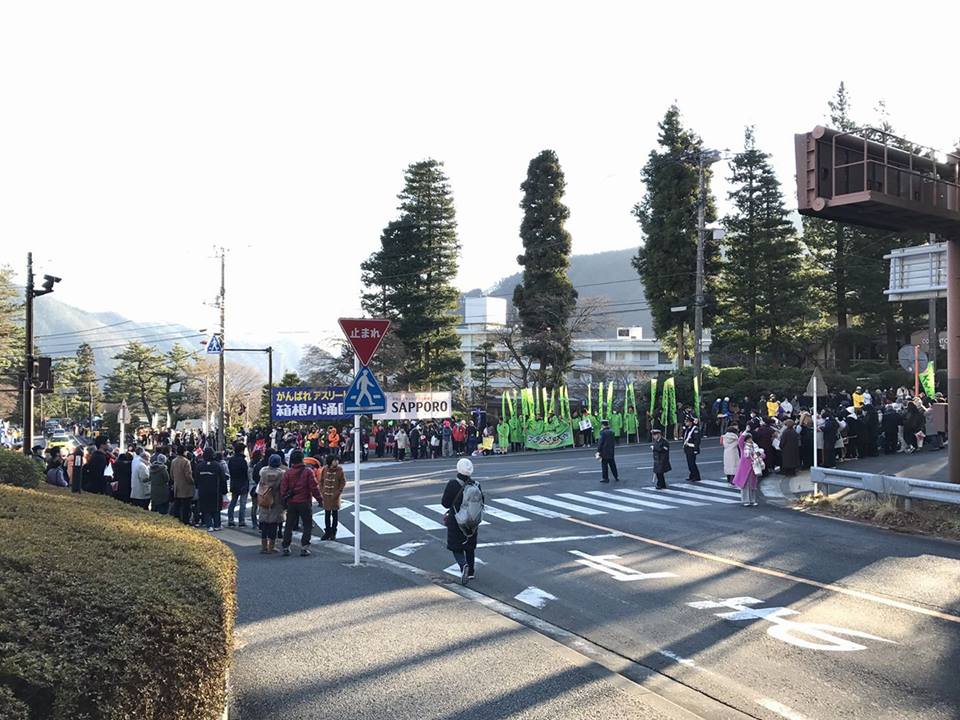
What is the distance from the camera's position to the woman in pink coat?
17.4 m

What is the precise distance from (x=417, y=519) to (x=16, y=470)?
26.7ft

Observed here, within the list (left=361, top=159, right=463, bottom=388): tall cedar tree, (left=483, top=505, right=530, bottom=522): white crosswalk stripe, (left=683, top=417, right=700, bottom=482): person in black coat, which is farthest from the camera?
(left=361, top=159, right=463, bottom=388): tall cedar tree

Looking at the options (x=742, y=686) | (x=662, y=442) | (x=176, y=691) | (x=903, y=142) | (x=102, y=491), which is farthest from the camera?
(x=662, y=442)

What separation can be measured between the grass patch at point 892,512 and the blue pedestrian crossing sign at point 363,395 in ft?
29.8

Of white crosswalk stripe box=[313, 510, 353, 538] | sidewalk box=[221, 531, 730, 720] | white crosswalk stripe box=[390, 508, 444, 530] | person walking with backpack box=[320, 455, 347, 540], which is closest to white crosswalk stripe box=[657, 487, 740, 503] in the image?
white crosswalk stripe box=[390, 508, 444, 530]

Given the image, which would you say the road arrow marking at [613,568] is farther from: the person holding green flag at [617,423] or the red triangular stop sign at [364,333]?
the person holding green flag at [617,423]

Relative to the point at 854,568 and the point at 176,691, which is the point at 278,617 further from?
the point at 854,568

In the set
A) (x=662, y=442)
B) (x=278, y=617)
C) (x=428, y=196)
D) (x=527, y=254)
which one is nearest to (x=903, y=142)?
(x=662, y=442)

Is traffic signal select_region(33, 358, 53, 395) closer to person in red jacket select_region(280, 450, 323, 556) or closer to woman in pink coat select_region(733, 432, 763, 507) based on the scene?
person in red jacket select_region(280, 450, 323, 556)

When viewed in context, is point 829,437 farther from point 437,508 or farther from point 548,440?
point 548,440

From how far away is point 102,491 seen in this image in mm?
17562

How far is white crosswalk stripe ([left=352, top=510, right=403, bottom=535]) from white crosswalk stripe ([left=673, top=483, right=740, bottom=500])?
7.59 meters

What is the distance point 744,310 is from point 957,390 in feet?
102

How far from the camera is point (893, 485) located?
49.3 feet
